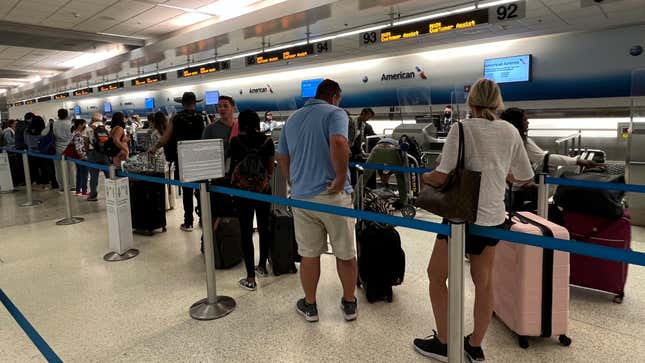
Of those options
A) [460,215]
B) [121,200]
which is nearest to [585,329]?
[460,215]

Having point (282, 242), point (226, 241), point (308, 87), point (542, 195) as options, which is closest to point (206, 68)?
point (308, 87)

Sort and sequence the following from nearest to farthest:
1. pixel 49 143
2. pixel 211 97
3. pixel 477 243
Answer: pixel 477 243, pixel 49 143, pixel 211 97

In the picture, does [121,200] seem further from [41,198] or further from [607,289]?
[41,198]

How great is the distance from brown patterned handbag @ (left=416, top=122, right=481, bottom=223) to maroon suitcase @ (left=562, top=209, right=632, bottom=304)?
1.88m

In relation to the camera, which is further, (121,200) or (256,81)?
(256,81)

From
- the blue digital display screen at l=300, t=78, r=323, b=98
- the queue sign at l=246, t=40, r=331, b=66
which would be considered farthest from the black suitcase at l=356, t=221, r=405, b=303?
the blue digital display screen at l=300, t=78, r=323, b=98

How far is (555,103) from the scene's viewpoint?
373 inches

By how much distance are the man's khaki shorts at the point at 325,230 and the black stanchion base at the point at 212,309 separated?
0.77 metres

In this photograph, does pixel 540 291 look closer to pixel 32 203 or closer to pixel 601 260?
pixel 601 260

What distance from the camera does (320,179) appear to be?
9.05 ft

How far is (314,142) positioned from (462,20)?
4392 millimetres

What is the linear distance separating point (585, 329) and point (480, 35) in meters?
8.26

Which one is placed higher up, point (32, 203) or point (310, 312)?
point (32, 203)

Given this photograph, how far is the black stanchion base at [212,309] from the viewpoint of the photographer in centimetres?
309
